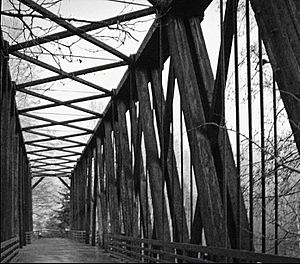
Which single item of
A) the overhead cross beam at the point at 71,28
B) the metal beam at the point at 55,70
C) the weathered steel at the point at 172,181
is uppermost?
the metal beam at the point at 55,70

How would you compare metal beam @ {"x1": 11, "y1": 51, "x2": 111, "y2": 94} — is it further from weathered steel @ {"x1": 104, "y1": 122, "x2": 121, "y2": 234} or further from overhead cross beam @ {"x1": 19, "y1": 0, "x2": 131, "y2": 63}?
weathered steel @ {"x1": 104, "y1": 122, "x2": 121, "y2": 234}

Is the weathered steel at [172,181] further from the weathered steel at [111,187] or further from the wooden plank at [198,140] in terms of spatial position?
the weathered steel at [111,187]

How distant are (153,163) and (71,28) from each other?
304cm

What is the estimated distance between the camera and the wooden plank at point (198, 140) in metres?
7.43

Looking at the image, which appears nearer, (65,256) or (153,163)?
(153,163)

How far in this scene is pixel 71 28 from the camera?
1071 centimetres

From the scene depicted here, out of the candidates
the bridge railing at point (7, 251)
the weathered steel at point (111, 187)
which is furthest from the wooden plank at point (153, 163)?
the weathered steel at point (111, 187)

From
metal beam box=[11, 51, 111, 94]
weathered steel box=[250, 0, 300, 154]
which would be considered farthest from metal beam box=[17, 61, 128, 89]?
weathered steel box=[250, 0, 300, 154]

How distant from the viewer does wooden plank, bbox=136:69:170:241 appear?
1104 cm

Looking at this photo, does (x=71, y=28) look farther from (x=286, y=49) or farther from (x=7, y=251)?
(x=286, y=49)

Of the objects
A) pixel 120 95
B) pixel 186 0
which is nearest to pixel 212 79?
pixel 186 0

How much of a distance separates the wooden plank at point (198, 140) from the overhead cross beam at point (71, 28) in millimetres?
1792

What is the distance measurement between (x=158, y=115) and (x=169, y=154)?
1.02 m

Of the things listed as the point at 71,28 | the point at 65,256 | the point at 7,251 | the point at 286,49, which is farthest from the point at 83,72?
the point at 286,49
